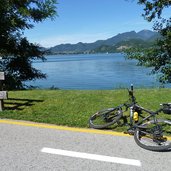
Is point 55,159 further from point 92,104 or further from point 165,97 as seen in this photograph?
point 165,97

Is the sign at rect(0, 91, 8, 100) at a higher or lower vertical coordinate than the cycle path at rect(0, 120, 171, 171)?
higher

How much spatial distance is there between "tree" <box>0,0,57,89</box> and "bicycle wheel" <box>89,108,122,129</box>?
12.6 metres

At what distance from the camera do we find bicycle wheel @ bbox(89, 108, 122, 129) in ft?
23.4

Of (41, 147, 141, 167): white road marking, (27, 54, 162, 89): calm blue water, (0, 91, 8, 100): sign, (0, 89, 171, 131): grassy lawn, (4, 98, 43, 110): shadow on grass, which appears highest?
(0, 91, 8, 100): sign

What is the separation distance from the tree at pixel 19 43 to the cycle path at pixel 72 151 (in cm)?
1317

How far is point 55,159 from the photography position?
530cm

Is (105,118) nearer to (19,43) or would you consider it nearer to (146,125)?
(146,125)

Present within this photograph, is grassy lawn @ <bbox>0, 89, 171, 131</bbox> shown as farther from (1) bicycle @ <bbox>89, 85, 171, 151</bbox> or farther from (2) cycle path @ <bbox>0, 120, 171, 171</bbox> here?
(2) cycle path @ <bbox>0, 120, 171, 171</bbox>

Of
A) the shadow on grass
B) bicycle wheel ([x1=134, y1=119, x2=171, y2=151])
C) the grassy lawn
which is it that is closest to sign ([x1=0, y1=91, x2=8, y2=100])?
the grassy lawn

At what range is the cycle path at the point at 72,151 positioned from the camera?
197 inches

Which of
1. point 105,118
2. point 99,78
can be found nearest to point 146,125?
point 105,118

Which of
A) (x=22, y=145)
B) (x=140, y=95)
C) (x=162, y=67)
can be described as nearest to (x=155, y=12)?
(x=162, y=67)

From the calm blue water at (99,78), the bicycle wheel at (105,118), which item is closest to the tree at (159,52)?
the calm blue water at (99,78)

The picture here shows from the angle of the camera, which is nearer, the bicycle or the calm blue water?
the bicycle
